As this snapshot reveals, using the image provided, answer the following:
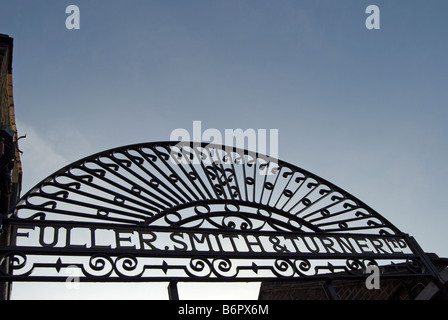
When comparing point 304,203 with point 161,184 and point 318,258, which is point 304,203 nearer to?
point 318,258

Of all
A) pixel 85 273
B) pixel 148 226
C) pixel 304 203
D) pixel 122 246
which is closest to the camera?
pixel 85 273

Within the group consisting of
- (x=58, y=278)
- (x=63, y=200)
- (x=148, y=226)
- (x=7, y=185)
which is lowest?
(x=58, y=278)

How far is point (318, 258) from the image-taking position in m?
3.86

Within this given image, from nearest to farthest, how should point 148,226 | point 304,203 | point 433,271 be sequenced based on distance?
point 148,226
point 433,271
point 304,203

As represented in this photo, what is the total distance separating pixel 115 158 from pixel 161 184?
0.59 m

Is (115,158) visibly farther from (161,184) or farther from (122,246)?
(122,246)

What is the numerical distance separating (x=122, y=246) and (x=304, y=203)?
7.80ft
